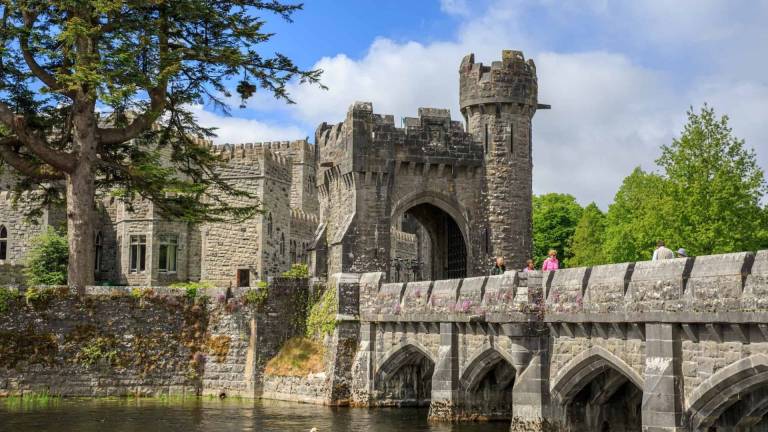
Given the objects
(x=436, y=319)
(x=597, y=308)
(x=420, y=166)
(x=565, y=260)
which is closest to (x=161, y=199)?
(x=420, y=166)

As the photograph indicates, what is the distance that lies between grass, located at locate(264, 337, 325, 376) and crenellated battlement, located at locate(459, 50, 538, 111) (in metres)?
8.60

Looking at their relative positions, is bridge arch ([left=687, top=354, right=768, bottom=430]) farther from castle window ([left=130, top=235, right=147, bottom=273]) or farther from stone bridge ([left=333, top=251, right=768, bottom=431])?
castle window ([left=130, top=235, right=147, bottom=273])

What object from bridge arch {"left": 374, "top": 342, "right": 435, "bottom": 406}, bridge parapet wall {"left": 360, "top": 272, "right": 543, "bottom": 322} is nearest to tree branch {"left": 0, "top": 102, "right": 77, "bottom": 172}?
bridge parapet wall {"left": 360, "top": 272, "right": 543, "bottom": 322}

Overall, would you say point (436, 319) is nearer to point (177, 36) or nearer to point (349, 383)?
point (349, 383)

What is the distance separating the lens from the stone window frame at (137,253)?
41500mm

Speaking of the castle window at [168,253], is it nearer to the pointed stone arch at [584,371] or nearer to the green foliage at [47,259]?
the green foliage at [47,259]

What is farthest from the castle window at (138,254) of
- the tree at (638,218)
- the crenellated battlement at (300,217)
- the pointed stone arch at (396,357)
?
the tree at (638,218)

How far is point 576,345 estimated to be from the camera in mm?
17547

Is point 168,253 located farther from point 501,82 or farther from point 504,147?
point 501,82

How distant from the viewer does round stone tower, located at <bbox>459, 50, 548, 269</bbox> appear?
29.7 metres

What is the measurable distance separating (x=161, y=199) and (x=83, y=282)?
313 centimetres

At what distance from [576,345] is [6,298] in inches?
651

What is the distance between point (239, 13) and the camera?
88.5 ft

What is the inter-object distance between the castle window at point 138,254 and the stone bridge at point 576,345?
1682cm
